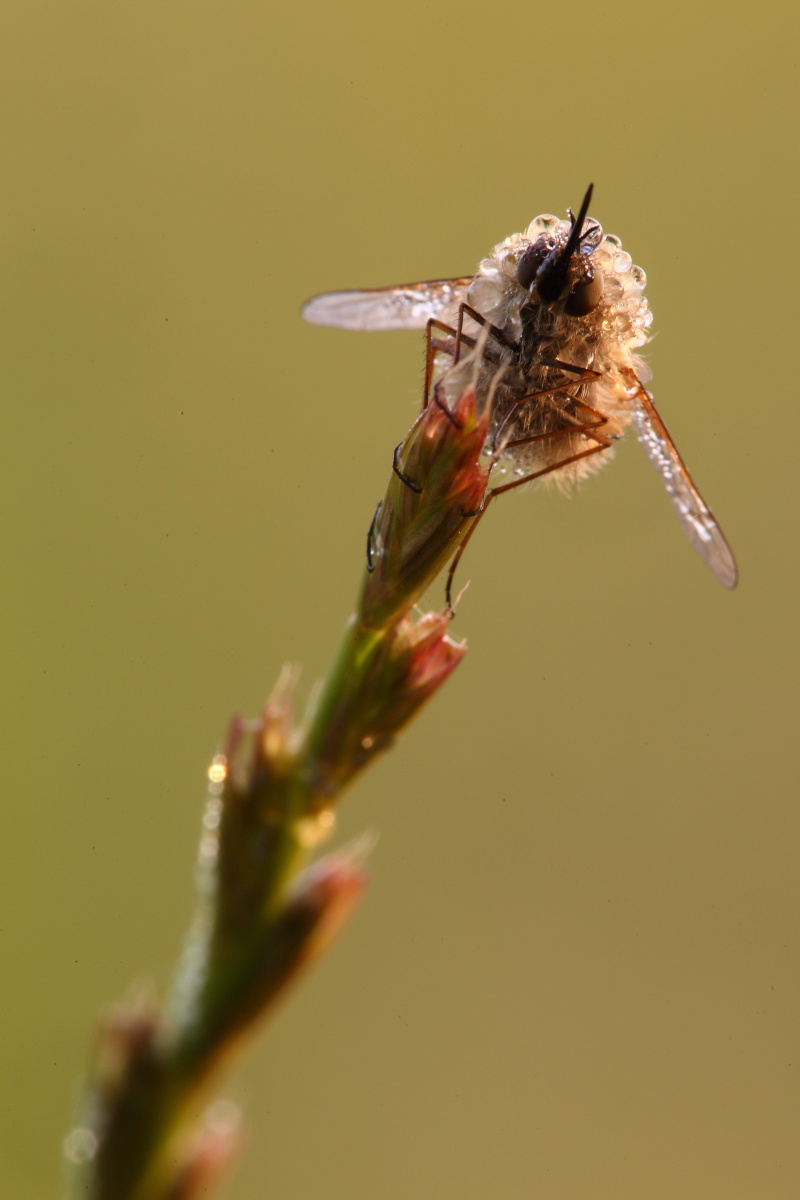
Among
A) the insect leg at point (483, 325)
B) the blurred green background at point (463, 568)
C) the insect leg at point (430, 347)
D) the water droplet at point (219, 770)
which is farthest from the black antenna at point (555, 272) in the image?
the blurred green background at point (463, 568)

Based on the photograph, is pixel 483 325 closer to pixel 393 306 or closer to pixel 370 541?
pixel 393 306

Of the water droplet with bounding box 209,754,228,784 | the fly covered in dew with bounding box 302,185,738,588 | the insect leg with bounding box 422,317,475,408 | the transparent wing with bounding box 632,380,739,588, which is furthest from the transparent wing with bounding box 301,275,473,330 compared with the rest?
the water droplet with bounding box 209,754,228,784

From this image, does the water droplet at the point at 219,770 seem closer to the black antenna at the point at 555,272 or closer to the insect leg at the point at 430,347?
the insect leg at the point at 430,347

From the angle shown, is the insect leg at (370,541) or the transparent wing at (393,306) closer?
the insect leg at (370,541)

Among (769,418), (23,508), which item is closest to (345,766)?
(23,508)

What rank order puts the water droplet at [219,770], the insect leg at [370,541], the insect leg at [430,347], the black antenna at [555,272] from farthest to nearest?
1. the insect leg at [430,347]
2. the black antenna at [555,272]
3. the insect leg at [370,541]
4. the water droplet at [219,770]

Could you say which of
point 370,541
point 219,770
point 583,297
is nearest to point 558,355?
point 583,297

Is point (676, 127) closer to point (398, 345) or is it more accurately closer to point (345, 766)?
point (398, 345)
